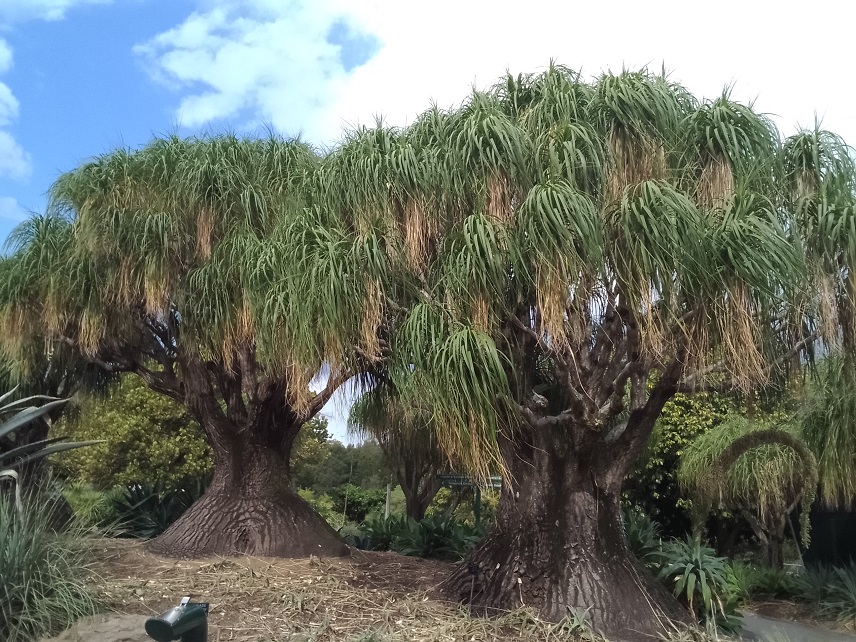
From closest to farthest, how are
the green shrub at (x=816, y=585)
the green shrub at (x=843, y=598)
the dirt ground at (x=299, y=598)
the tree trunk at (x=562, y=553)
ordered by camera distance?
the dirt ground at (x=299, y=598) < the tree trunk at (x=562, y=553) < the green shrub at (x=843, y=598) < the green shrub at (x=816, y=585)

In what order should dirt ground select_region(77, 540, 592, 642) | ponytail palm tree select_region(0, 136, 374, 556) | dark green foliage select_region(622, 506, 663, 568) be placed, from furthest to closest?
ponytail palm tree select_region(0, 136, 374, 556) < dark green foliage select_region(622, 506, 663, 568) < dirt ground select_region(77, 540, 592, 642)

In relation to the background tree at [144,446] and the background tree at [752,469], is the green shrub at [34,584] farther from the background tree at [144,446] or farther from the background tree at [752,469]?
the background tree at [144,446]

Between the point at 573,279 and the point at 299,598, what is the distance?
14.6 feet

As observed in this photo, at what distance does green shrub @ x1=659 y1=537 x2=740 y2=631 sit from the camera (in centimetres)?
866

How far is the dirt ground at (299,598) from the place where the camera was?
7277 millimetres

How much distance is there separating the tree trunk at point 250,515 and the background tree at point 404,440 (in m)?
1.65

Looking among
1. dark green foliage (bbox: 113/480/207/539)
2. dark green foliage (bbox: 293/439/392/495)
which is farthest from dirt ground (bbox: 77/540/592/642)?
dark green foliage (bbox: 293/439/392/495)

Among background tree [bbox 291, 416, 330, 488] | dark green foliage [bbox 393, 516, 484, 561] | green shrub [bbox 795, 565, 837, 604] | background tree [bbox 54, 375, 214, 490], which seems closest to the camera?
dark green foliage [bbox 393, 516, 484, 561]

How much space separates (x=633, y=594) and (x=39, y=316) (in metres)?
9.17

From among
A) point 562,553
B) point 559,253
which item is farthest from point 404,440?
point 559,253

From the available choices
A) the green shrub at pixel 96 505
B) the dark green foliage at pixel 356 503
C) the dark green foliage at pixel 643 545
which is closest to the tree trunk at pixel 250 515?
the green shrub at pixel 96 505

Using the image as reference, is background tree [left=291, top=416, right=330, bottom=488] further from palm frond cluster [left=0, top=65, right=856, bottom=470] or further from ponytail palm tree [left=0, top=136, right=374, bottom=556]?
palm frond cluster [left=0, top=65, right=856, bottom=470]

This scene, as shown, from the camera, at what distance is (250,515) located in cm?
1116

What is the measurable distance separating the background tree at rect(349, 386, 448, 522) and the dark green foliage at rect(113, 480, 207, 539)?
11.9ft
